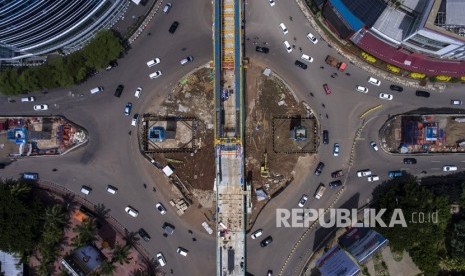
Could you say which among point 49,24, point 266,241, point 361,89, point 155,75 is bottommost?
point 266,241

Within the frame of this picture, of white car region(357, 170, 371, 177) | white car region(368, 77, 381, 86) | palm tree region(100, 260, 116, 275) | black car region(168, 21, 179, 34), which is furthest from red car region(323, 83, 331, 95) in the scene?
palm tree region(100, 260, 116, 275)

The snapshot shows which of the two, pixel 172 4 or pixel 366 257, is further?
pixel 172 4

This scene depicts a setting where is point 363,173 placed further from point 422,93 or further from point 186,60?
point 186,60

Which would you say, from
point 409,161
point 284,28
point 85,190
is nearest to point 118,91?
point 85,190

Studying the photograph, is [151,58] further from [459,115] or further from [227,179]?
[459,115]

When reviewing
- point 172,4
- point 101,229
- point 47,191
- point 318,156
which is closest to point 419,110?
point 318,156

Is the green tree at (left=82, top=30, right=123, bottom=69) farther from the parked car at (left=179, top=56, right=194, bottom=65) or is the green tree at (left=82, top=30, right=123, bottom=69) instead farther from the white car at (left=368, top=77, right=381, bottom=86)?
the white car at (left=368, top=77, right=381, bottom=86)

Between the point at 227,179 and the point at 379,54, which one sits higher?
the point at 379,54
